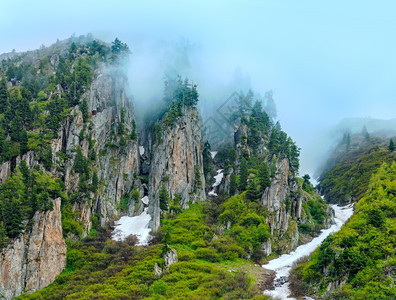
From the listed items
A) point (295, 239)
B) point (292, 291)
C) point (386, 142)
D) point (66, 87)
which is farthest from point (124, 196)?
point (386, 142)

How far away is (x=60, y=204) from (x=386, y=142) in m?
178

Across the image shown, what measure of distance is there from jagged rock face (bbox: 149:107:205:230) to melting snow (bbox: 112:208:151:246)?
384 centimetres

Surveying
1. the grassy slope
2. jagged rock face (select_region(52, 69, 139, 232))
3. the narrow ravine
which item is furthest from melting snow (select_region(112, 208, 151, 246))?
the grassy slope

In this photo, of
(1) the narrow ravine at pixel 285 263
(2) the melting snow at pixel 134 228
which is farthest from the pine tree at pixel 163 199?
(1) the narrow ravine at pixel 285 263

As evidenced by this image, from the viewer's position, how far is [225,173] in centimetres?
12144

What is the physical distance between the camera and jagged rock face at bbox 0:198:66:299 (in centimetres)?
6738

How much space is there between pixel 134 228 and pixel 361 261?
197 feet

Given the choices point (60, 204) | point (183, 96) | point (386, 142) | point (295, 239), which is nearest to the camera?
point (60, 204)

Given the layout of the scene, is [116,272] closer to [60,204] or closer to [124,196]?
[60,204]

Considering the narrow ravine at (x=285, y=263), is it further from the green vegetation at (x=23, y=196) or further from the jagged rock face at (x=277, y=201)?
the green vegetation at (x=23, y=196)

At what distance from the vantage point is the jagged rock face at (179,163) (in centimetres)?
11244

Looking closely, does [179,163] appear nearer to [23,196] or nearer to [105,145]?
[105,145]

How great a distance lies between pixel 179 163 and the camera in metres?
118

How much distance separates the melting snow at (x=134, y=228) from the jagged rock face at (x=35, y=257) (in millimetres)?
18049
